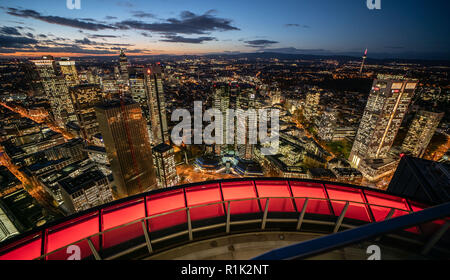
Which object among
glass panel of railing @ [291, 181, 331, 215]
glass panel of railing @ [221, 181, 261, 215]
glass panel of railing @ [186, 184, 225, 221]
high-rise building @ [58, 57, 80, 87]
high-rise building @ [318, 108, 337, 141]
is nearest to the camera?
glass panel of railing @ [186, 184, 225, 221]

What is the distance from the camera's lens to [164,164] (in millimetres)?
43656

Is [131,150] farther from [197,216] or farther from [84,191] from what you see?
[197,216]

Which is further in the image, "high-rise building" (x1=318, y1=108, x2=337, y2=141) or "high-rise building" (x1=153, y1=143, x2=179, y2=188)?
"high-rise building" (x1=318, y1=108, x2=337, y2=141)

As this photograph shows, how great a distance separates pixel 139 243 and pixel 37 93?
14113cm

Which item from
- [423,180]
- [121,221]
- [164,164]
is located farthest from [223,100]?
[121,221]

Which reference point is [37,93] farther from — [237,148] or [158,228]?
[158,228]

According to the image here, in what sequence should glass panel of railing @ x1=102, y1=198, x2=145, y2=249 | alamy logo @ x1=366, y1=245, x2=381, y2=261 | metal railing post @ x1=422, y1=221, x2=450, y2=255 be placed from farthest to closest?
glass panel of railing @ x1=102, y1=198, x2=145, y2=249 < alamy logo @ x1=366, y1=245, x2=381, y2=261 < metal railing post @ x1=422, y1=221, x2=450, y2=255

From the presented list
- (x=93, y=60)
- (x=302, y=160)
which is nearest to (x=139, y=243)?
(x=302, y=160)

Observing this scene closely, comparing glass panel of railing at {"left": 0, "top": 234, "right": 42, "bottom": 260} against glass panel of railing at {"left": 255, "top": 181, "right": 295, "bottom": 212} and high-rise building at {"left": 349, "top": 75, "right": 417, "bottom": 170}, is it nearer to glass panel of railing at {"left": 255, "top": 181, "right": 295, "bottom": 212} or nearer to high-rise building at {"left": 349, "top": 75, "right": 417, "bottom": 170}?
glass panel of railing at {"left": 255, "top": 181, "right": 295, "bottom": 212}

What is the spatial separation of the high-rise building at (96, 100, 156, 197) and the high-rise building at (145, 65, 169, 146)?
21444 millimetres

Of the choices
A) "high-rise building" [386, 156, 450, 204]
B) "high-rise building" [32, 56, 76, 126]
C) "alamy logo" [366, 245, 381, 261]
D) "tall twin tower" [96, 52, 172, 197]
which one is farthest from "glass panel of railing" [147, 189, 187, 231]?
"high-rise building" [32, 56, 76, 126]

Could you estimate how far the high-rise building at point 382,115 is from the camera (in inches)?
1620

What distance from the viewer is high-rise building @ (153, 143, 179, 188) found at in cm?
4303

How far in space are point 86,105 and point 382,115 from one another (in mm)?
92074
